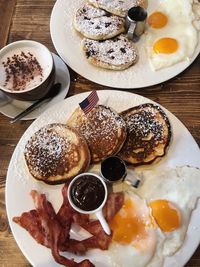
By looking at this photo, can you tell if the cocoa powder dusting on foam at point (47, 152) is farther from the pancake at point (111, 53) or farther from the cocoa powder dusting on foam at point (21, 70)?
the pancake at point (111, 53)

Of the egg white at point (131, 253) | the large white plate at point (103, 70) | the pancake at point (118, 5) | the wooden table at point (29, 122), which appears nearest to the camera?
the egg white at point (131, 253)

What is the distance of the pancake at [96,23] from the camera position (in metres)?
2.16

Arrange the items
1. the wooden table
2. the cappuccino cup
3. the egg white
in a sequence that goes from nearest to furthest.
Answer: the egg white < the wooden table < the cappuccino cup

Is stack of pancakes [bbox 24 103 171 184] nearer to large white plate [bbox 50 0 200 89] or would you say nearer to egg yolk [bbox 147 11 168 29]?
large white plate [bbox 50 0 200 89]

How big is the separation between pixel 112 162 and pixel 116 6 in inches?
40.3

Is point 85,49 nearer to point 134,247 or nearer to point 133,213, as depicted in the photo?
point 133,213

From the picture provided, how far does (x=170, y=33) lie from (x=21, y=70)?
90 cm

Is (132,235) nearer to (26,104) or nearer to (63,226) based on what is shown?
(63,226)

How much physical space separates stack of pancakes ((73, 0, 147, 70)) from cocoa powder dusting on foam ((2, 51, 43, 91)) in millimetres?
308

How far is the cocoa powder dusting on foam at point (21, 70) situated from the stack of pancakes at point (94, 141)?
11.5 inches

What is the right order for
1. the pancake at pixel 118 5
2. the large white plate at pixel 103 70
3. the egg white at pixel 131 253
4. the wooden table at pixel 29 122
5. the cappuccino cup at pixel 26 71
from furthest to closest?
the pancake at pixel 118 5 → the large white plate at pixel 103 70 → the cappuccino cup at pixel 26 71 → the wooden table at pixel 29 122 → the egg white at pixel 131 253

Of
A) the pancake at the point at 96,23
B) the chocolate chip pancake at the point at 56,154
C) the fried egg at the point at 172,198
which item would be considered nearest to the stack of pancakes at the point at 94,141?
the chocolate chip pancake at the point at 56,154

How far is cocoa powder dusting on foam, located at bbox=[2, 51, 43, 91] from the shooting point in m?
1.97

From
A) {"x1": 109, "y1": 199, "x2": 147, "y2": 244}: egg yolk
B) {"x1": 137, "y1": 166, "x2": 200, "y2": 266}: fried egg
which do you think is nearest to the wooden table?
{"x1": 137, "y1": 166, "x2": 200, "y2": 266}: fried egg
